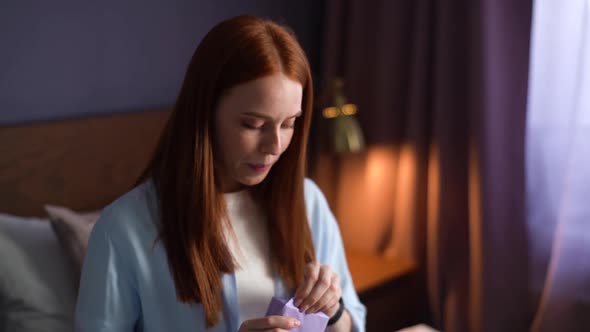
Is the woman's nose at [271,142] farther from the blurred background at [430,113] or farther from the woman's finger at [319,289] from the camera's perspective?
the blurred background at [430,113]

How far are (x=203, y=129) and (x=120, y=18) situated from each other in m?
0.91

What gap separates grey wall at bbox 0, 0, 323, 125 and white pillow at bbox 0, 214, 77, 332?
0.37 m

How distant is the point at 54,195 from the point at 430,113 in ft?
4.03

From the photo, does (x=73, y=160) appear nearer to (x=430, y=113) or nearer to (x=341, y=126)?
(x=341, y=126)

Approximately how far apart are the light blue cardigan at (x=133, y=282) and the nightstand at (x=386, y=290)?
90 cm

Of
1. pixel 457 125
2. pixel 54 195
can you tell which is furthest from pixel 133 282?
pixel 457 125

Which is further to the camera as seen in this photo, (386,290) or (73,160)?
(386,290)

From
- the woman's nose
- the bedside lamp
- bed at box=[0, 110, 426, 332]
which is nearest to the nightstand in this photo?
bed at box=[0, 110, 426, 332]

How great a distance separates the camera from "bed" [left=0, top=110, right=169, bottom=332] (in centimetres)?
158

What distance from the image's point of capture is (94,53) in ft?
6.54

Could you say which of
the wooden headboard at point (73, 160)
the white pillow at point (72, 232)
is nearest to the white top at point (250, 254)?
the white pillow at point (72, 232)

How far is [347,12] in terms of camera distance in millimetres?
2545

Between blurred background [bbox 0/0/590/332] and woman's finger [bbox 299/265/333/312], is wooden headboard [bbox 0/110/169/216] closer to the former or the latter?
blurred background [bbox 0/0/590/332]

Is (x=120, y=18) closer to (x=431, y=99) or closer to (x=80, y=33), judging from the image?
(x=80, y=33)
